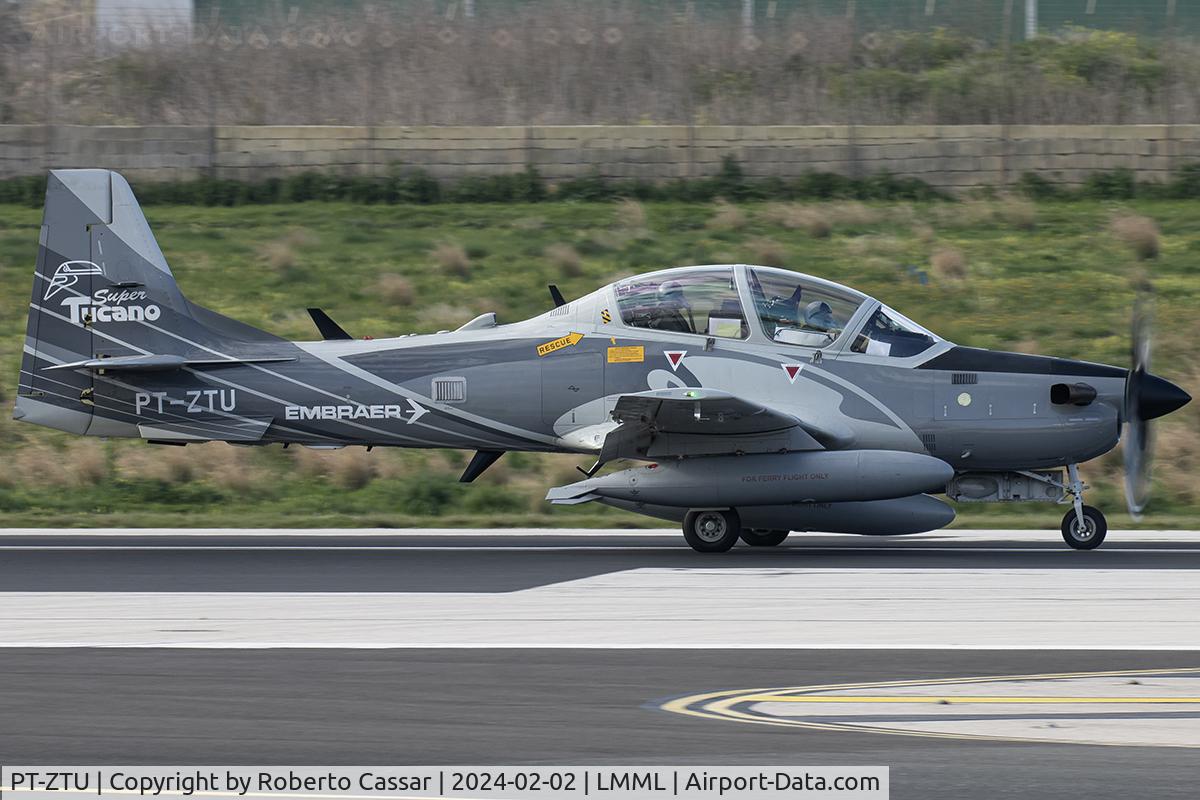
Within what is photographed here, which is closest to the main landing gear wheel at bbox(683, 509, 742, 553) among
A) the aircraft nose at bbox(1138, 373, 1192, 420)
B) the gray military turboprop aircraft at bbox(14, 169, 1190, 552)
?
the gray military turboprop aircraft at bbox(14, 169, 1190, 552)

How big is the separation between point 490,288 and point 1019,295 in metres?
9.02

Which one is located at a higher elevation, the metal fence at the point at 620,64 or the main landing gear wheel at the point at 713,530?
the metal fence at the point at 620,64

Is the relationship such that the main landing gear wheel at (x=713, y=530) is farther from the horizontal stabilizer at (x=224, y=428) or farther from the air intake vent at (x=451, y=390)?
the horizontal stabilizer at (x=224, y=428)

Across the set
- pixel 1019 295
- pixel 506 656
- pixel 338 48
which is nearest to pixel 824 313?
pixel 506 656

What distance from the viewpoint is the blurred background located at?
21.6 metres

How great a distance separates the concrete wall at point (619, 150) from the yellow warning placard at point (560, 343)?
16.0 m

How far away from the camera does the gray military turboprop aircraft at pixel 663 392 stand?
14359 millimetres

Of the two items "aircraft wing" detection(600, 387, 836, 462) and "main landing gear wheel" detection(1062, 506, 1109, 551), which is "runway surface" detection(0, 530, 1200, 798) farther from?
"aircraft wing" detection(600, 387, 836, 462)

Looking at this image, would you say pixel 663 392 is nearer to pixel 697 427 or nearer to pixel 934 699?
pixel 697 427

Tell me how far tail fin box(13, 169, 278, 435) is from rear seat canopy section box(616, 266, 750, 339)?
13.2 ft

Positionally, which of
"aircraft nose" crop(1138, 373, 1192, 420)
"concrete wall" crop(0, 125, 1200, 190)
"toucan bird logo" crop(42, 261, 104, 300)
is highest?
"concrete wall" crop(0, 125, 1200, 190)

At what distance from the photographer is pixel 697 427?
14414 millimetres

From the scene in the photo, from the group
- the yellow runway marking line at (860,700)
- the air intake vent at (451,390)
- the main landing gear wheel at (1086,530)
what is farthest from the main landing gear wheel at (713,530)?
the yellow runway marking line at (860,700)

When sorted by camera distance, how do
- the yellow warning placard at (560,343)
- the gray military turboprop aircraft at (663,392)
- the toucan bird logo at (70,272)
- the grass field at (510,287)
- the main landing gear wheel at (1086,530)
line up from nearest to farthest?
the gray military turboprop aircraft at (663,392)
the main landing gear wheel at (1086,530)
the yellow warning placard at (560,343)
the toucan bird logo at (70,272)
the grass field at (510,287)
